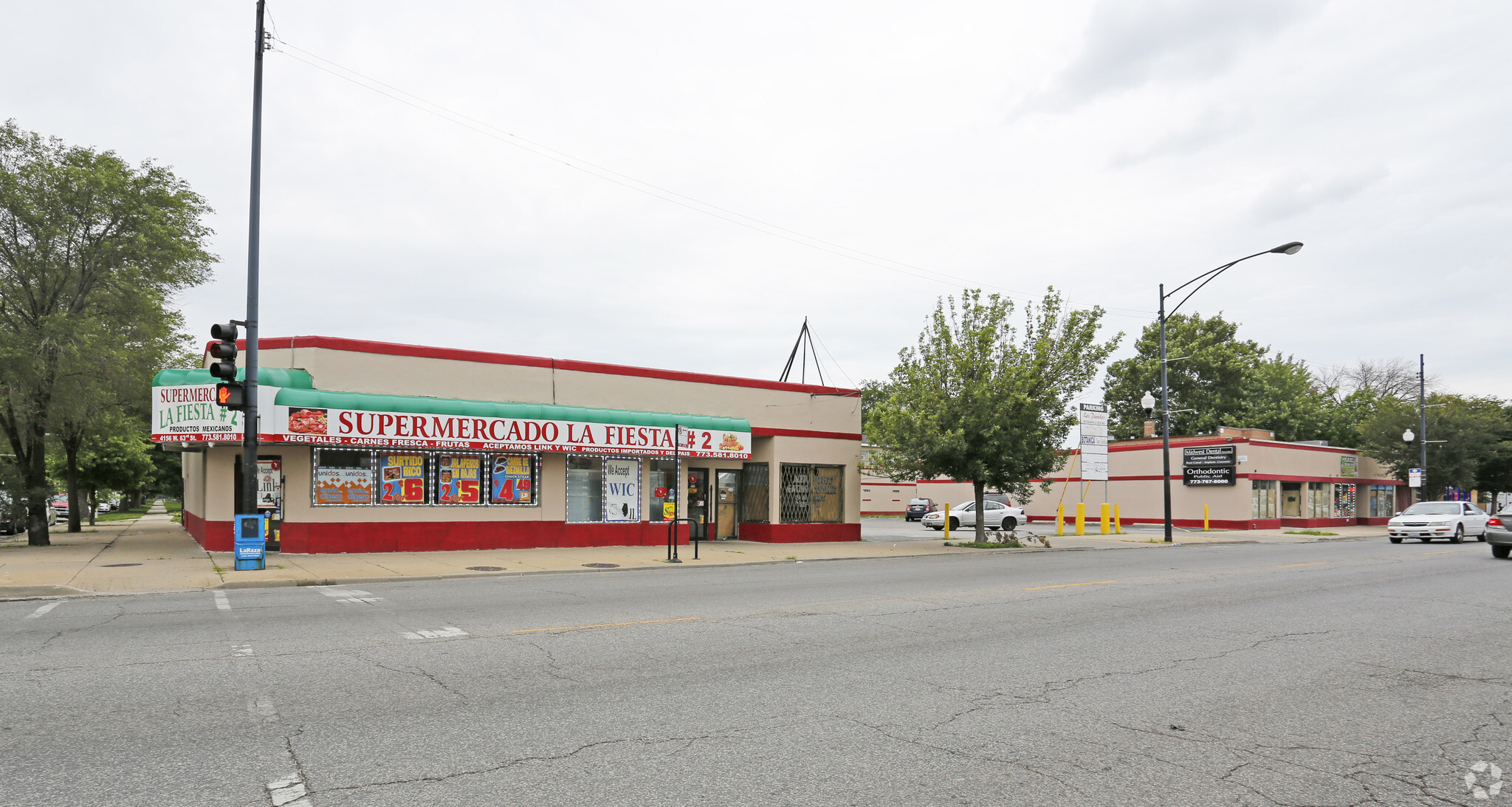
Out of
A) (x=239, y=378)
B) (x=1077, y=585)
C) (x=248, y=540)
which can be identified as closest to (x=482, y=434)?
(x=239, y=378)

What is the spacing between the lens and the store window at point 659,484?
25.0 meters

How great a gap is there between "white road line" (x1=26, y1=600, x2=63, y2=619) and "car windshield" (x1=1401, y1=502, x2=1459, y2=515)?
3733cm

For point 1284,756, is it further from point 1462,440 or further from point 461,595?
point 1462,440

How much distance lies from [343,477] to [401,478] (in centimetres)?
123

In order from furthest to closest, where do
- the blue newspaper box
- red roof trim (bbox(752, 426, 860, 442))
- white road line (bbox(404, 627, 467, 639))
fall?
red roof trim (bbox(752, 426, 860, 442))
the blue newspaper box
white road line (bbox(404, 627, 467, 639))

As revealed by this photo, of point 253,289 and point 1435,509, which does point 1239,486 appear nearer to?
point 1435,509

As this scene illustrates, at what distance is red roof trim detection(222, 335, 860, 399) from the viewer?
808 inches

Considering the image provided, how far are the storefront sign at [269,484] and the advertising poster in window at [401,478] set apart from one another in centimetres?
204

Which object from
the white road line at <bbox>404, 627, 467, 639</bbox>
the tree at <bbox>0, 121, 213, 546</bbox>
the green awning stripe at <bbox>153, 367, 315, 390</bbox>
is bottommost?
the white road line at <bbox>404, 627, 467, 639</bbox>

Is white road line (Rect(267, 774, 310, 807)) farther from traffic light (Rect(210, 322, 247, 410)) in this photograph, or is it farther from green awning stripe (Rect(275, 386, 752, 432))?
green awning stripe (Rect(275, 386, 752, 432))

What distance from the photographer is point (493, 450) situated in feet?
71.2

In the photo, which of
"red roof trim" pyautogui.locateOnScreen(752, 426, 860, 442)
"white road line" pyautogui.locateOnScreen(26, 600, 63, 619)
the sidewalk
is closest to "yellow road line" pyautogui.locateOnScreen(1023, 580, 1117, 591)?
the sidewalk

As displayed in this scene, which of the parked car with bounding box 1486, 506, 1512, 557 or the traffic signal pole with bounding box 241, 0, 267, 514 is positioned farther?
the parked car with bounding box 1486, 506, 1512, 557

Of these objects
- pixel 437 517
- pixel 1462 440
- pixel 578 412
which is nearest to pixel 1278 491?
pixel 1462 440
